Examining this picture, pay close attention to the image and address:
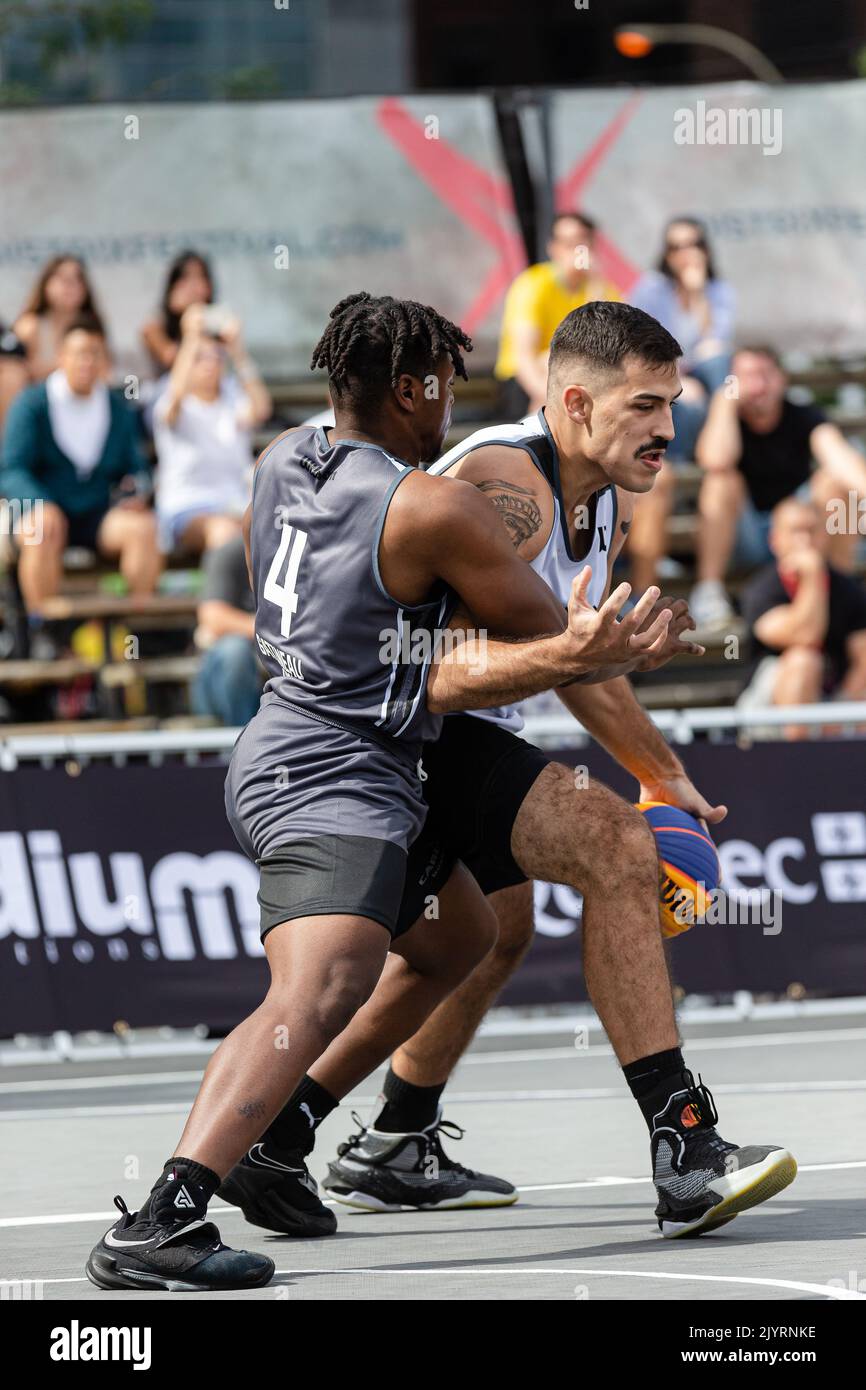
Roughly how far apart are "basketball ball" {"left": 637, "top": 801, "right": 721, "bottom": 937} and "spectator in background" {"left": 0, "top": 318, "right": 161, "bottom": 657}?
772 cm

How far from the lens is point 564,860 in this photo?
232 inches

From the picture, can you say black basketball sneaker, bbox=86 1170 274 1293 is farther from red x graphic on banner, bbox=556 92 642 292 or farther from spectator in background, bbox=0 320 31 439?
red x graphic on banner, bbox=556 92 642 292

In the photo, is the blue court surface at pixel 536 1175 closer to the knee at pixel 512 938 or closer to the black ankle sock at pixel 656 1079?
the black ankle sock at pixel 656 1079

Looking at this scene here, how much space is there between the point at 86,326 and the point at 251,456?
3.92 ft

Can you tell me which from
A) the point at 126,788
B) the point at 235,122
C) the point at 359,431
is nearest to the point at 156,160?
the point at 235,122

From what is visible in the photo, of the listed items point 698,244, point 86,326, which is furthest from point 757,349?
point 86,326

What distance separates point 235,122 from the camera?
15609 mm

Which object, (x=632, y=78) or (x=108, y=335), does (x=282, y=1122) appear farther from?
(x=632, y=78)

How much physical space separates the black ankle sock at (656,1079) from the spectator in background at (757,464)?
847 cm

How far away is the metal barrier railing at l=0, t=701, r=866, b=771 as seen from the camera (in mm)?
10875

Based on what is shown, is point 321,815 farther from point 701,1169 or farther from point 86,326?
point 86,326

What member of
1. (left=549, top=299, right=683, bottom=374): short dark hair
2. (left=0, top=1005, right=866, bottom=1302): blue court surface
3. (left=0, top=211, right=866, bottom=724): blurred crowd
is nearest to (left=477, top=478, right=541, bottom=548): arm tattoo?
(left=549, top=299, right=683, bottom=374): short dark hair

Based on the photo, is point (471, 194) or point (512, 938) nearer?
point (512, 938)

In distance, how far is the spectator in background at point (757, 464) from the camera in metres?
14.2
